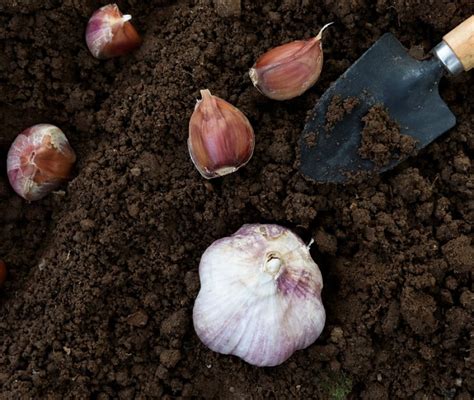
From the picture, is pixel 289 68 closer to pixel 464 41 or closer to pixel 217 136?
pixel 217 136

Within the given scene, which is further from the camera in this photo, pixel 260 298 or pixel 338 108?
pixel 338 108

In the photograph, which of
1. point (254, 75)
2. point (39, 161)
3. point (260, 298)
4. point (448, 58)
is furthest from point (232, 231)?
point (448, 58)

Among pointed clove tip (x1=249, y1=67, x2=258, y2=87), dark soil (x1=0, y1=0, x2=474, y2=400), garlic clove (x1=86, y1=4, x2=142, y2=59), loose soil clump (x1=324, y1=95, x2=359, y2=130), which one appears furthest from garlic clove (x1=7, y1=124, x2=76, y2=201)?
loose soil clump (x1=324, y1=95, x2=359, y2=130)

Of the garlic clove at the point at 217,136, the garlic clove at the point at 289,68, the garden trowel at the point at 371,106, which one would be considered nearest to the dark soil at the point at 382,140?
the garden trowel at the point at 371,106

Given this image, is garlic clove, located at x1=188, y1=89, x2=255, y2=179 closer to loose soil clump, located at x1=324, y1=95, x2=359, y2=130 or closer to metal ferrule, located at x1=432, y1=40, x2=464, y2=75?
loose soil clump, located at x1=324, y1=95, x2=359, y2=130

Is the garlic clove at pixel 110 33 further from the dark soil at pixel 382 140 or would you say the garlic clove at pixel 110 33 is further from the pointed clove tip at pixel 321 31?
the dark soil at pixel 382 140
